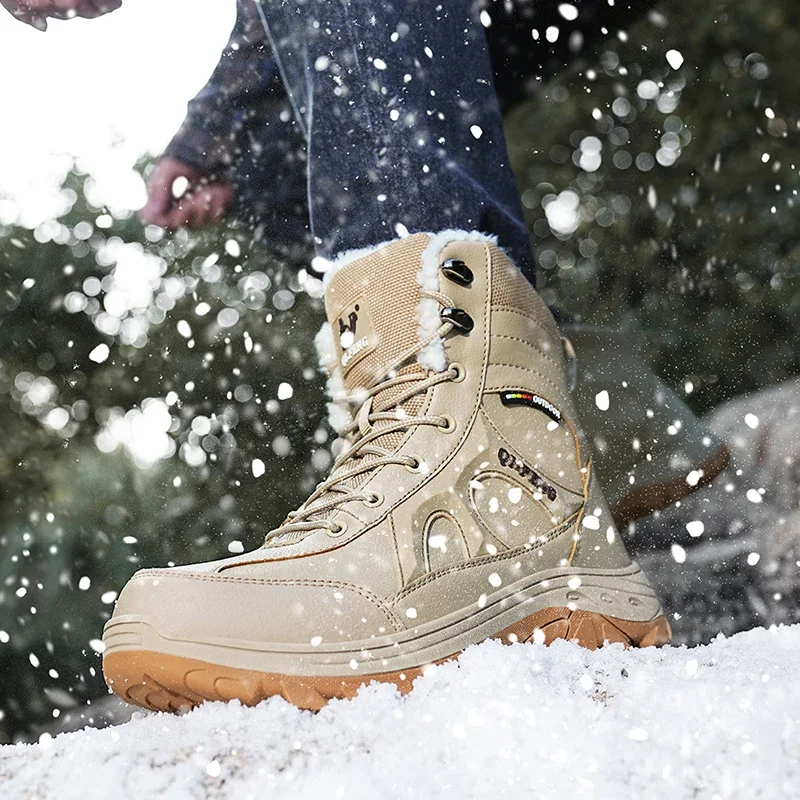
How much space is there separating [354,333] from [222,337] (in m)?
1.68

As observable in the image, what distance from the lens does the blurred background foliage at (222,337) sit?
7.62 feet

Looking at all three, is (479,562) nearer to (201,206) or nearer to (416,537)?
(416,537)

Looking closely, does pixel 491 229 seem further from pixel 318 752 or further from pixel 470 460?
pixel 318 752

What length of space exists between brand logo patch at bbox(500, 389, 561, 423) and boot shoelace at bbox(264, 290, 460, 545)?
2.1 inches

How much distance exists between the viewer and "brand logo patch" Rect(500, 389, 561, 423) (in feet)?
2.69

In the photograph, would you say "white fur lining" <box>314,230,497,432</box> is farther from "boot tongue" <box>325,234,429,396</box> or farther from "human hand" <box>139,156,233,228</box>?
"human hand" <box>139,156,233,228</box>

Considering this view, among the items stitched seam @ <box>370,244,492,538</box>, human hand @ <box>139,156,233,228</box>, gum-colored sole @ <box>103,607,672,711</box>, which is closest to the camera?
gum-colored sole @ <box>103,607,672,711</box>

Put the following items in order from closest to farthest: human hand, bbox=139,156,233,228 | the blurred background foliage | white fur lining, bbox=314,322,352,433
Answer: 1. white fur lining, bbox=314,322,352,433
2. human hand, bbox=139,156,233,228
3. the blurred background foliage

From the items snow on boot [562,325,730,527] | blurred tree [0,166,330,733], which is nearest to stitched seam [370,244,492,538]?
snow on boot [562,325,730,527]

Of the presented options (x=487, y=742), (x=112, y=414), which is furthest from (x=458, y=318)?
(x=112, y=414)

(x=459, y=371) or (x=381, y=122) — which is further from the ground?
(x=381, y=122)

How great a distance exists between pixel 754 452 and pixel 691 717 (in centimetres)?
90

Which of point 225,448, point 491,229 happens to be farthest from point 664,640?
point 225,448

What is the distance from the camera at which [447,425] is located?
79 cm
